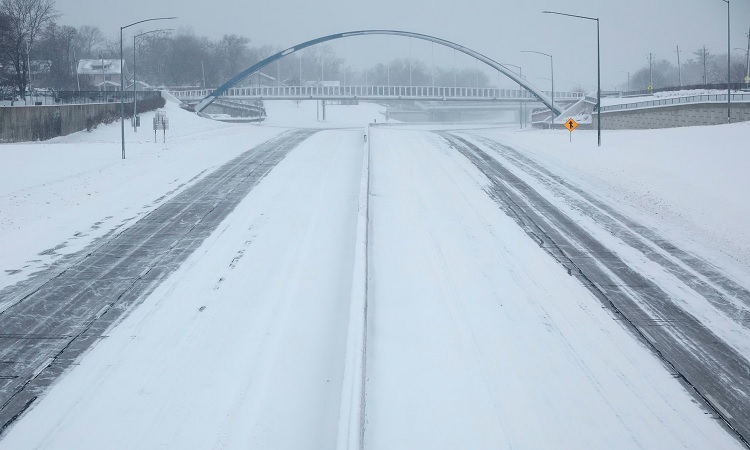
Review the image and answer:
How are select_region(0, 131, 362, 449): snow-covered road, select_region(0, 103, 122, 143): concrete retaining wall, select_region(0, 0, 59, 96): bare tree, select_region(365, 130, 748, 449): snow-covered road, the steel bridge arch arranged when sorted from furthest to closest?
the steel bridge arch
select_region(0, 0, 59, 96): bare tree
select_region(0, 103, 122, 143): concrete retaining wall
select_region(365, 130, 748, 449): snow-covered road
select_region(0, 131, 362, 449): snow-covered road

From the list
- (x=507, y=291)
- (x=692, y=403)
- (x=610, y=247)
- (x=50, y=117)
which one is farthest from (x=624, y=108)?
(x=692, y=403)

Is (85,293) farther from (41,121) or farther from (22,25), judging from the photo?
(22,25)

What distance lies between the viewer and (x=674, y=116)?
2776 inches

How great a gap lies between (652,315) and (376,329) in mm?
6068

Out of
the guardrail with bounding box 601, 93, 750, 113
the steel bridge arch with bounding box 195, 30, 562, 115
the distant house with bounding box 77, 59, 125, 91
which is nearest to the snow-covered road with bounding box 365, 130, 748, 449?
the guardrail with bounding box 601, 93, 750, 113

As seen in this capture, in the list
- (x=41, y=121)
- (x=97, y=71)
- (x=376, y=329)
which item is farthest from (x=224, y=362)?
(x=97, y=71)

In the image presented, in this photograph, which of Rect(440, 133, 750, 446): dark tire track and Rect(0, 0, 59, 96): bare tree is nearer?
Rect(440, 133, 750, 446): dark tire track

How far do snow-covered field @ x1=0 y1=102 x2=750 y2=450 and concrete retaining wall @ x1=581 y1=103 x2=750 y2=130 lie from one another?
33872 mm

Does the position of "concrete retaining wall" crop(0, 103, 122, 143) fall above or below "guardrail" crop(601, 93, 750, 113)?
below

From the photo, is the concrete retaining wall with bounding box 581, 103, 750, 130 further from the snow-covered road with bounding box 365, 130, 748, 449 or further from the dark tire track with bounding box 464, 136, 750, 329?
the snow-covered road with bounding box 365, 130, 748, 449

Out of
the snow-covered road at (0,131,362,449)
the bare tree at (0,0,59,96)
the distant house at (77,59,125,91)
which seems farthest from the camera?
the distant house at (77,59,125,91)

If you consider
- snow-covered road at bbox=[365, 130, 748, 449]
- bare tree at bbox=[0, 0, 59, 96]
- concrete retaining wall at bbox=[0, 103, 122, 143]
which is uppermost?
bare tree at bbox=[0, 0, 59, 96]

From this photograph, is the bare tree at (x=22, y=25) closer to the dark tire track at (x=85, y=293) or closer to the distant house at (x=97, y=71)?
the distant house at (x=97, y=71)

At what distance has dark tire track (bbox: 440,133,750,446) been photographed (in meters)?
13.1
